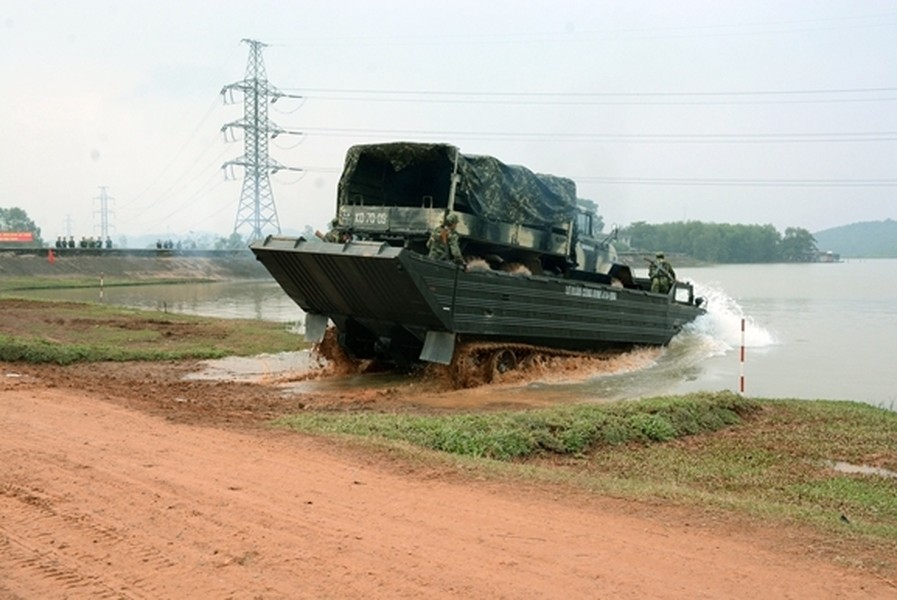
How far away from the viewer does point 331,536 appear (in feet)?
16.3

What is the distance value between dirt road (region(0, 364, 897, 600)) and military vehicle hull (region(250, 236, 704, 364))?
512 cm

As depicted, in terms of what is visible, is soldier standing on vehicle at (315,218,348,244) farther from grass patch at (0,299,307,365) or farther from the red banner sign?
the red banner sign

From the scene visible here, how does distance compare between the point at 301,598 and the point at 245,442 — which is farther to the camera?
the point at 245,442

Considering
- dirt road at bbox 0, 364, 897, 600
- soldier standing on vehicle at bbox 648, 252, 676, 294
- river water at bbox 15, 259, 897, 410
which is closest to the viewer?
dirt road at bbox 0, 364, 897, 600

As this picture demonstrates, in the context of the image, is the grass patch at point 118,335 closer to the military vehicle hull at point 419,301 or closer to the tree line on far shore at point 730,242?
the military vehicle hull at point 419,301

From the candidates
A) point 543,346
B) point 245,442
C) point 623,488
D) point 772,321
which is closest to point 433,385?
point 543,346

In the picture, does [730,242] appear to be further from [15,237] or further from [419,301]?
[419,301]

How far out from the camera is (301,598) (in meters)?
4.10

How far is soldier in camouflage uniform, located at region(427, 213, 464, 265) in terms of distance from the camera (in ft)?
41.5

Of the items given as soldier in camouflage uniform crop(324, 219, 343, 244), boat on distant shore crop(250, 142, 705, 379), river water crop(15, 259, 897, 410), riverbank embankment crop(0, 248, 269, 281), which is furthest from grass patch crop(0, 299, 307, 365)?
riverbank embankment crop(0, 248, 269, 281)

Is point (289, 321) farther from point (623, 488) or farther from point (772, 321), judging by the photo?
point (623, 488)

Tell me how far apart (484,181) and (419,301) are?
2603 mm

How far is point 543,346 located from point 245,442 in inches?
330

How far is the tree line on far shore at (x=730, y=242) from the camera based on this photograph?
83.8 metres
